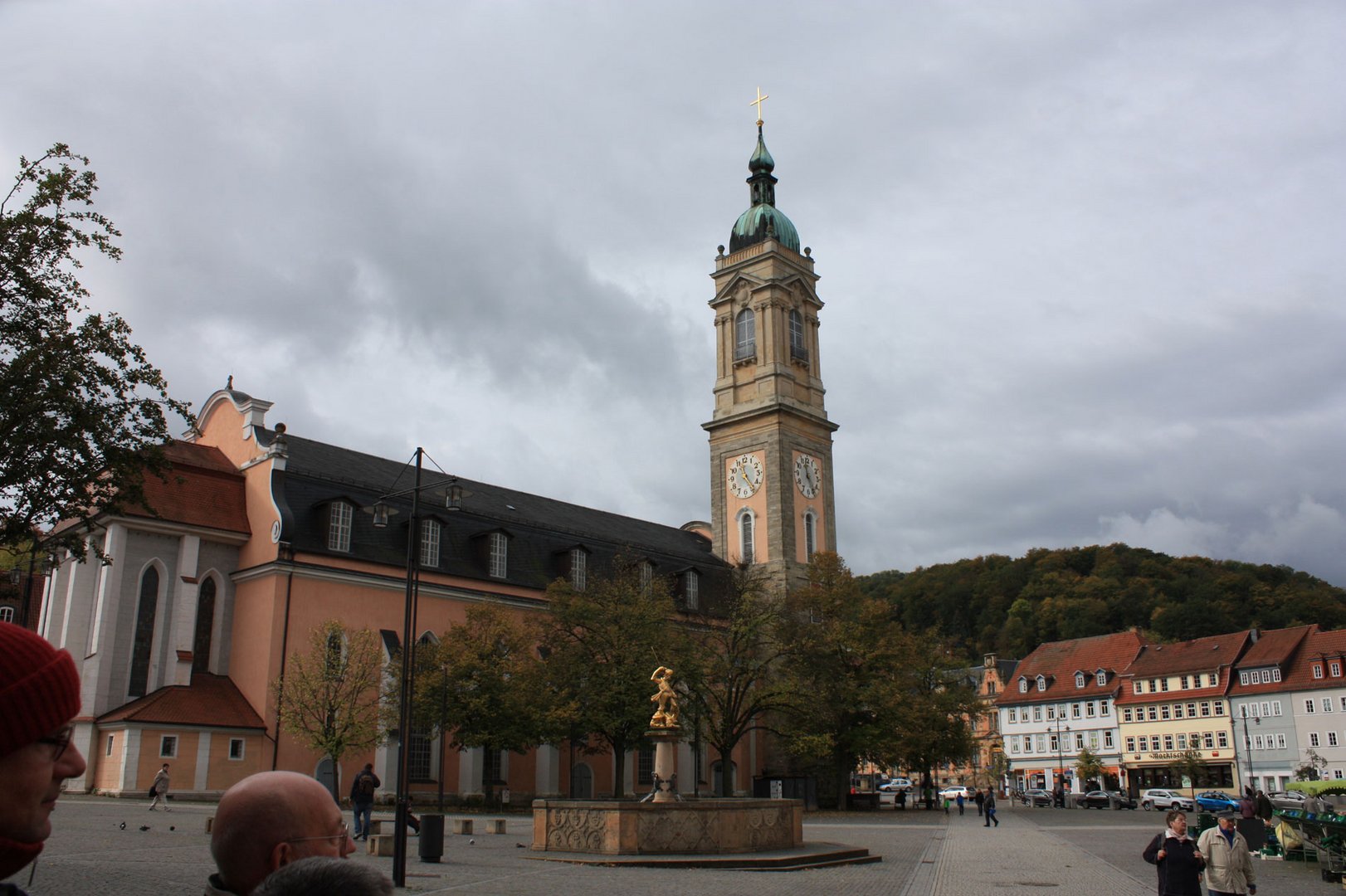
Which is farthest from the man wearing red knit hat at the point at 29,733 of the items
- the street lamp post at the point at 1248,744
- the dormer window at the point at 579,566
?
the street lamp post at the point at 1248,744

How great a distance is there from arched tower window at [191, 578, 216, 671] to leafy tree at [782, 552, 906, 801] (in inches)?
959

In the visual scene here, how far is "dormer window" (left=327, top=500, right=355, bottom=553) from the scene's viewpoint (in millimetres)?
47556

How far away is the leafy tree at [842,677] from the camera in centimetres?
5319

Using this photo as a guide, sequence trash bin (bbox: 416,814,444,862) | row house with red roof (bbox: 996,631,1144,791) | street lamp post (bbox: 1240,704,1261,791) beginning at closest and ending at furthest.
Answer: trash bin (bbox: 416,814,444,862)
street lamp post (bbox: 1240,704,1261,791)
row house with red roof (bbox: 996,631,1144,791)

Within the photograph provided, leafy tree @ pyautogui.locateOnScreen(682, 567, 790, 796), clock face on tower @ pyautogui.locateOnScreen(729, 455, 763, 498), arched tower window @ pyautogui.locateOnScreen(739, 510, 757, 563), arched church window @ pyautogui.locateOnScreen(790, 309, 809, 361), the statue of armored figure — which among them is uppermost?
arched church window @ pyautogui.locateOnScreen(790, 309, 809, 361)

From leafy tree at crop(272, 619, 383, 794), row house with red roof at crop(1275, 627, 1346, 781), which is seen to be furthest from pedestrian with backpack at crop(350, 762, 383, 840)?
row house with red roof at crop(1275, 627, 1346, 781)

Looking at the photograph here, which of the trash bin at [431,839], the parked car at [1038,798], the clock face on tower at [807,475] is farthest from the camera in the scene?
the parked car at [1038,798]

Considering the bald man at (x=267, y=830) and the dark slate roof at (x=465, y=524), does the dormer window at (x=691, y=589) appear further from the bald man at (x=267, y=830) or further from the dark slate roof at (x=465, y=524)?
the bald man at (x=267, y=830)

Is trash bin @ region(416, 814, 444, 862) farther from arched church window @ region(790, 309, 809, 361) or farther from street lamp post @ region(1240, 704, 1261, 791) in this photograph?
street lamp post @ region(1240, 704, 1261, 791)

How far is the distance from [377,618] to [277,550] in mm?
5368

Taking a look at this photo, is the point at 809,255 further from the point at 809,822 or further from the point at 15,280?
the point at 15,280

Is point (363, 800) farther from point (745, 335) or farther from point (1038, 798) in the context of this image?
point (1038, 798)

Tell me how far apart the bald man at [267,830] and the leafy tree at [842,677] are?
49.3m

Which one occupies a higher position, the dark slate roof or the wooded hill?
the wooded hill
